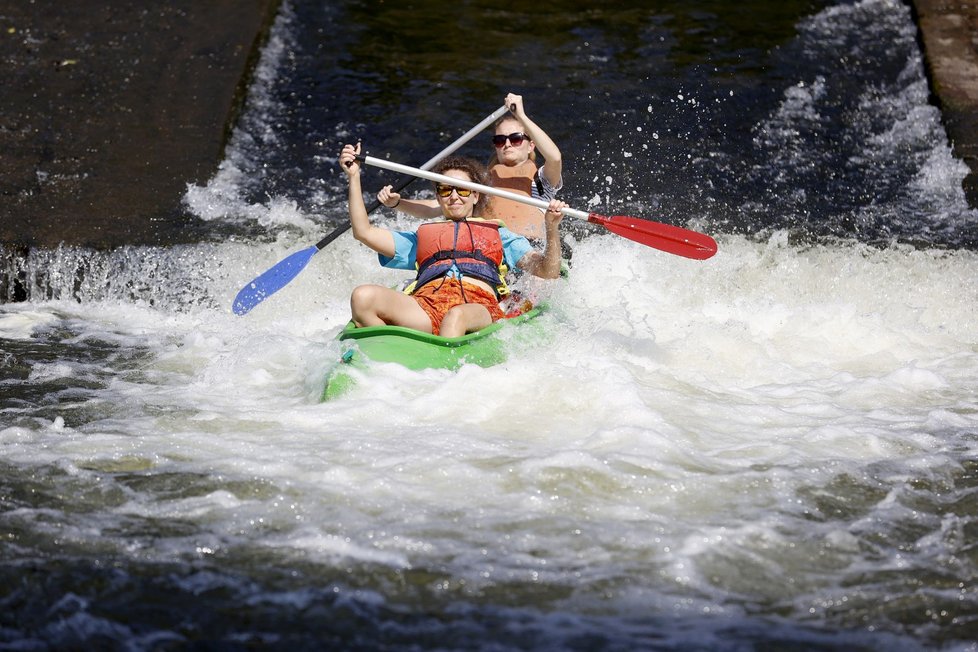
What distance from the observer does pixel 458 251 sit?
5.35m

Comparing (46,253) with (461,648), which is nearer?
(461,648)

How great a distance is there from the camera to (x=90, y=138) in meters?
8.27

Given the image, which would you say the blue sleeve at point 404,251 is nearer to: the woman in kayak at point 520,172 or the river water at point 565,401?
the woman in kayak at point 520,172

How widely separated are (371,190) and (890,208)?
3.35 metres

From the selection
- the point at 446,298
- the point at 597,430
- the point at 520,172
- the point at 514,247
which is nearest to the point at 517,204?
the point at 520,172

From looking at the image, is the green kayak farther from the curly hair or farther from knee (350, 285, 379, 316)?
the curly hair

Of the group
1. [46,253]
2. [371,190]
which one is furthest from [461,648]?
[371,190]

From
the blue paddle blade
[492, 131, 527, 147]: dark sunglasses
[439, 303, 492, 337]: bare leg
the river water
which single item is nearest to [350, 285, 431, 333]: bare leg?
[439, 303, 492, 337]: bare leg

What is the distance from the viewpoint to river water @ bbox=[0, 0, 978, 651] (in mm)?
3303

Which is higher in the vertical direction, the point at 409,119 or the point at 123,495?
the point at 409,119

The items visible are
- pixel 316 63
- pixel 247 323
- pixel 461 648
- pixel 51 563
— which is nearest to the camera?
pixel 461 648

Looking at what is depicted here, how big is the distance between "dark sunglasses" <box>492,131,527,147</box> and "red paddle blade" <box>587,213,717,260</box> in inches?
26.8

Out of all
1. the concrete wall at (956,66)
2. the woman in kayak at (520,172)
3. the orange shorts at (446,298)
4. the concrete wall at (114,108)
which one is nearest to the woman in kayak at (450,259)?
the orange shorts at (446,298)

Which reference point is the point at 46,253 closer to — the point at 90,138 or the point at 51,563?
the point at 90,138
